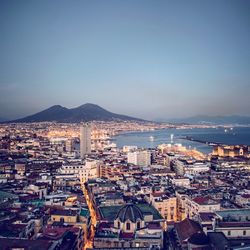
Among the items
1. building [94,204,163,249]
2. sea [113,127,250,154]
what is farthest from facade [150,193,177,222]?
sea [113,127,250,154]

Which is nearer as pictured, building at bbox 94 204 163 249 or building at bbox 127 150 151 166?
building at bbox 94 204 163 249

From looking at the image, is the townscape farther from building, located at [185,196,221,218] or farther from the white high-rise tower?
the white high-rise tower

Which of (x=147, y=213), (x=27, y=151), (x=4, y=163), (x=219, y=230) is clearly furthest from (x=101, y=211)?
(x=27, y=151)

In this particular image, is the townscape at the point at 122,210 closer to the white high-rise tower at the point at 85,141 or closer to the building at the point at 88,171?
the building at the point at 88,171

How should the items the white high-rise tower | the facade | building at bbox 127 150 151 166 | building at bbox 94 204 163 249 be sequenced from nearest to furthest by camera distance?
building at bbox 94 204 163 249, the facade, building at bbox 127 150 151 166, the white high-rise tower

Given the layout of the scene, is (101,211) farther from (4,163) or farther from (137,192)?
(4,163)

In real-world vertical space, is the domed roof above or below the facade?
above

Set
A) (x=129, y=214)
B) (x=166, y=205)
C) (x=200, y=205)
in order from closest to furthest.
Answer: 1. (x=129, y=214)
2. (x=200, y=205)
3. (x=166, y=205)

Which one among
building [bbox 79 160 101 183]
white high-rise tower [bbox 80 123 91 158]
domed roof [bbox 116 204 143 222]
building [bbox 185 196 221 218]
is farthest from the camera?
white high-rise tower [bbox 80 123 91 158]

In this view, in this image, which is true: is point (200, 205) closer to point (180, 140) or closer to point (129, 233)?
point (129, 233)

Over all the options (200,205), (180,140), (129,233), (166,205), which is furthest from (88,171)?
(180,140)
